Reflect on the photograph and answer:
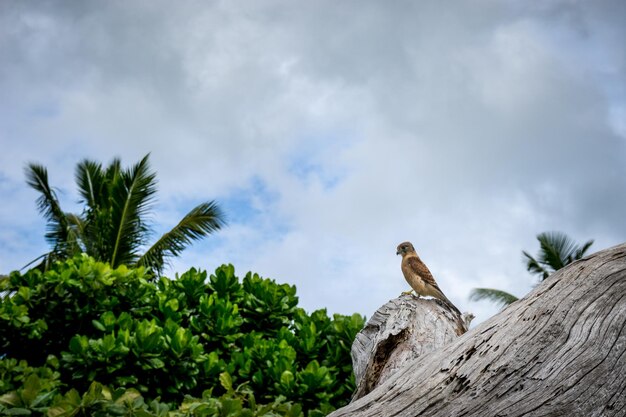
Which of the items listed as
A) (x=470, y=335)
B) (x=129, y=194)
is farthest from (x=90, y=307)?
(x=129, y=194)

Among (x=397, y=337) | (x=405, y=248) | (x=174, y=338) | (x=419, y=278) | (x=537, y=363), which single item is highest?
(x=405, y=248)

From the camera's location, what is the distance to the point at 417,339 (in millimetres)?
4344

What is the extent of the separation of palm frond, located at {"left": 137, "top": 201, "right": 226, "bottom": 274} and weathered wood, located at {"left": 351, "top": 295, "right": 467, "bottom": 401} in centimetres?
1107

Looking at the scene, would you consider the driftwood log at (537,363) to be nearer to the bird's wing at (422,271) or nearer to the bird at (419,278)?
the bird at (419,278)

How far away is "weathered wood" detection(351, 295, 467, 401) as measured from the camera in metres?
4.28

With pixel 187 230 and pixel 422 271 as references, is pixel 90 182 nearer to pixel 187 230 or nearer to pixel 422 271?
pixel 187 230

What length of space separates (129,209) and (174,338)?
954 cm

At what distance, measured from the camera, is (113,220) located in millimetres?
14633

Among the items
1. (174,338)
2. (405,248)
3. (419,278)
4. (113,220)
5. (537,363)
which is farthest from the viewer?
(113,220)

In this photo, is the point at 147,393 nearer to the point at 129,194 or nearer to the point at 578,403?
the point at 578,403

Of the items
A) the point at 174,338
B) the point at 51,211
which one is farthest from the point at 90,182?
the point at 174,338

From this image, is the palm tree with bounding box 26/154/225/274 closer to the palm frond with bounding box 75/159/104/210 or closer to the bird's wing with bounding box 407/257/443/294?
the palm frond with bounding box 75/159/104/210

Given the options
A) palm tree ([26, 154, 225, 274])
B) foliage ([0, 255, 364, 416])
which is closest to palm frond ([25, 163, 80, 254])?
palm tree ([26, 154, 225, 274])

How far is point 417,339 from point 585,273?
1.49 meters
